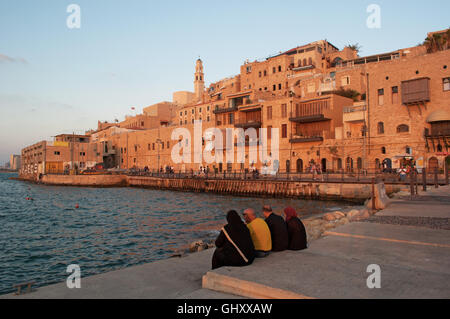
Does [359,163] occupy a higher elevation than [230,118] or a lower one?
lower

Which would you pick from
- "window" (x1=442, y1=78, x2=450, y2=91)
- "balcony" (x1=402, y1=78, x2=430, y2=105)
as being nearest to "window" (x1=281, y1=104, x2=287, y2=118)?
"balcony" (x1=402, y1=78, x2=430, y2=105)

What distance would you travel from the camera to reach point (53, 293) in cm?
522

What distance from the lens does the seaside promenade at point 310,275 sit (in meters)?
4.41

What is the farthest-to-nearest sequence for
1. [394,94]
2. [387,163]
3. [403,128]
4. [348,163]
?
[348,163]
[394,94]
[387,163]
[403,128]

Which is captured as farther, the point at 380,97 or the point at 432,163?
the point at 380,97

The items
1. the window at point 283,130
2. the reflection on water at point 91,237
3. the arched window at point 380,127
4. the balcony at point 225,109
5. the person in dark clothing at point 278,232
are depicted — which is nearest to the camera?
the person in dark clothing at point 278,232

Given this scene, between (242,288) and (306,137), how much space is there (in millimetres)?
41788

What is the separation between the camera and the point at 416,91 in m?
34.2

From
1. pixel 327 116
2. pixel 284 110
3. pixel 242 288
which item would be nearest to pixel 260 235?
pixel 242 288

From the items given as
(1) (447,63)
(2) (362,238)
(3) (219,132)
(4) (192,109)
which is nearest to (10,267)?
(2) (362,238)

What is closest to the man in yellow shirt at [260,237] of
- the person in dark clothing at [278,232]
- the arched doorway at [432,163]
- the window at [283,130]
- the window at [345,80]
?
the person in dark clothing at [278,232]

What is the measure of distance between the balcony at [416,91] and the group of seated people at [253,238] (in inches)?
1327

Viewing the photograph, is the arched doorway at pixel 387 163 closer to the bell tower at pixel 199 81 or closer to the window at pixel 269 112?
the window at pixel 269 112

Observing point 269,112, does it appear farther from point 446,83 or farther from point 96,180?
point 96,180
